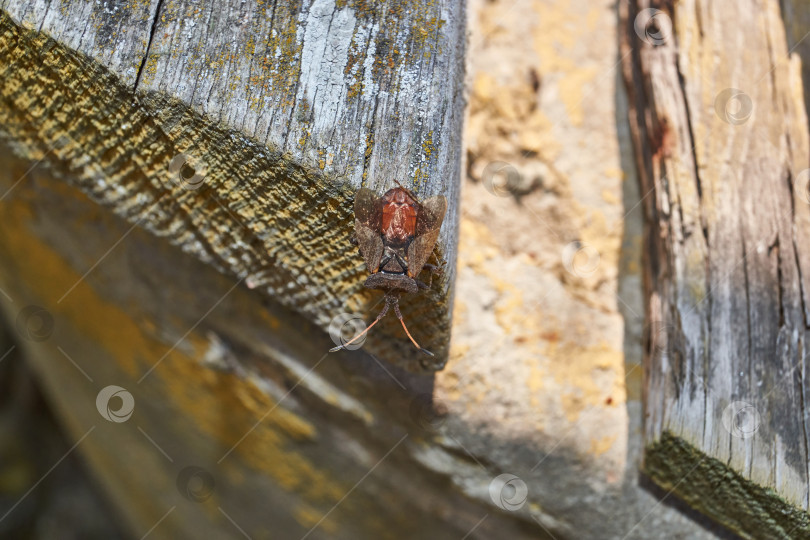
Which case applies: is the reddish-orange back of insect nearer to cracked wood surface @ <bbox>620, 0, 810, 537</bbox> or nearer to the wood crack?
the wood crack

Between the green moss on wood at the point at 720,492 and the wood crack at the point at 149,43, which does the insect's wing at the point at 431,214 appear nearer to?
the wood crack at the point at 149,43

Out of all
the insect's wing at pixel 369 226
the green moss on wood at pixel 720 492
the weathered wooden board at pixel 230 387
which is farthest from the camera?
the weathered wooden board at pixel 230 387

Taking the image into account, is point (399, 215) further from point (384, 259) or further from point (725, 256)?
point (725, 256)

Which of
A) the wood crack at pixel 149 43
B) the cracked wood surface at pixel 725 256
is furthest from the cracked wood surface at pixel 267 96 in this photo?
the cracked wood surface at pixel 725 256

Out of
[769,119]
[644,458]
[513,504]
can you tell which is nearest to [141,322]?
[513,504]

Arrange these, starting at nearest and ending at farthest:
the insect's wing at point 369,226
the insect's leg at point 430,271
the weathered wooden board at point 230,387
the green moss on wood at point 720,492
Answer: the insect's wing at point 369,226 → the insect's leg at point 430,271 → the green moss on wood at point 720,492 → the weathered wooden board at point 230,387

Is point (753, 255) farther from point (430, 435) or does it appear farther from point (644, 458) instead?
point (430, 435)

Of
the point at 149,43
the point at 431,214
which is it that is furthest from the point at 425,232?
the point at 149,43
